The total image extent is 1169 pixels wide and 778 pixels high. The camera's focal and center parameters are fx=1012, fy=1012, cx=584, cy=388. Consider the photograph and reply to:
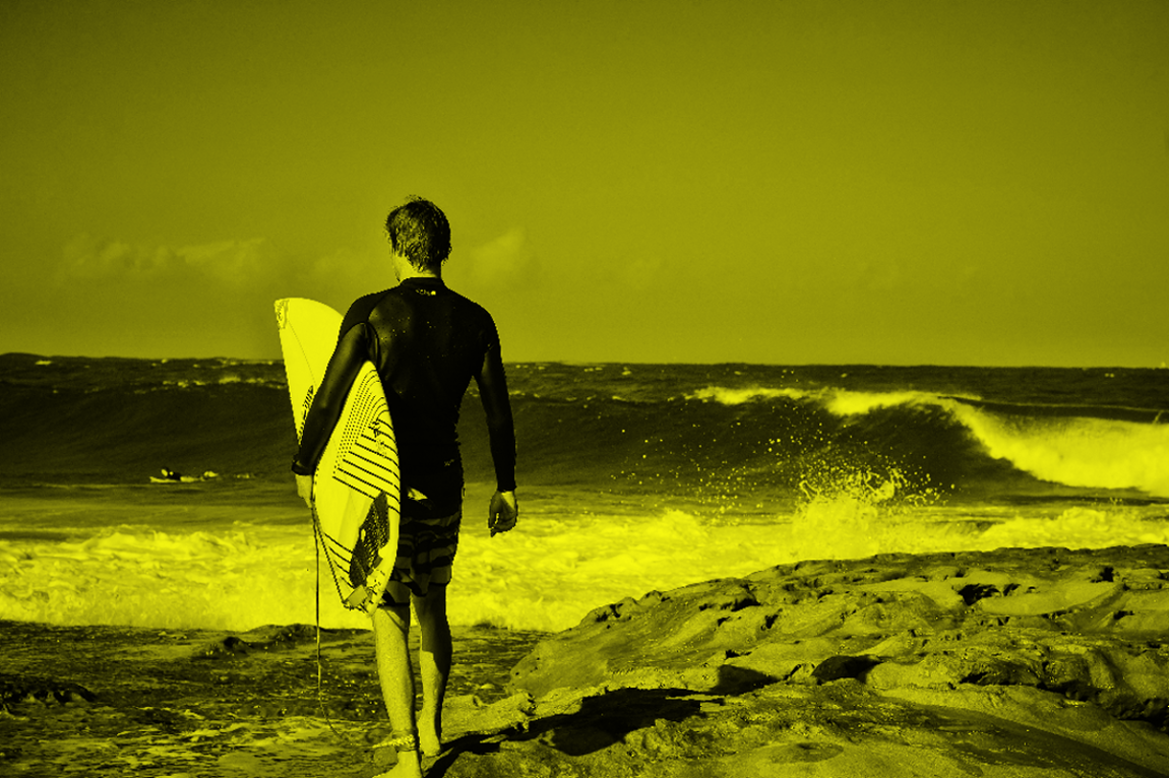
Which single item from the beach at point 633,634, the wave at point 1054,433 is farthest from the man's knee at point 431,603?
the wave at point 1054,433

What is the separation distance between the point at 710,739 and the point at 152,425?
24661mm

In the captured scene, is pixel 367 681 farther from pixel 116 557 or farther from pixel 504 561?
pixel 116 557

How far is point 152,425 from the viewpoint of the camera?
25078 mm

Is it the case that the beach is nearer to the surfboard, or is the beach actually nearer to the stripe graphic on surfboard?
the surfboard

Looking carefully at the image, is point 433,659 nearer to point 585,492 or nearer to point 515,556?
point 515,556

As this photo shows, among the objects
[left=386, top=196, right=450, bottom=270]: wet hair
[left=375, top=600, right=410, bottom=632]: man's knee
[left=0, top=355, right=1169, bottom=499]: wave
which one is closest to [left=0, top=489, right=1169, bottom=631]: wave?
[left=0, top=355, right=1169, bottom=499]: wave

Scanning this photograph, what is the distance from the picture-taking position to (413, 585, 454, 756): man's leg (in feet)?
9.60

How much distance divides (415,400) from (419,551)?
A: 16.6 inches

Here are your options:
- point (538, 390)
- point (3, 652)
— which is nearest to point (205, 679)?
point (3, 652)

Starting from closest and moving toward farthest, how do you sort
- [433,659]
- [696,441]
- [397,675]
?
[397,675]
[433,659]
[696,441]

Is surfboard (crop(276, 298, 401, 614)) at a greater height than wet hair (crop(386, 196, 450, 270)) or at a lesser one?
lesser

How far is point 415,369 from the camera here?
2781 mm

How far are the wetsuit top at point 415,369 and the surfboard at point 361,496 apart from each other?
44mm

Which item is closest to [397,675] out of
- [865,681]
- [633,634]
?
[865,681]
